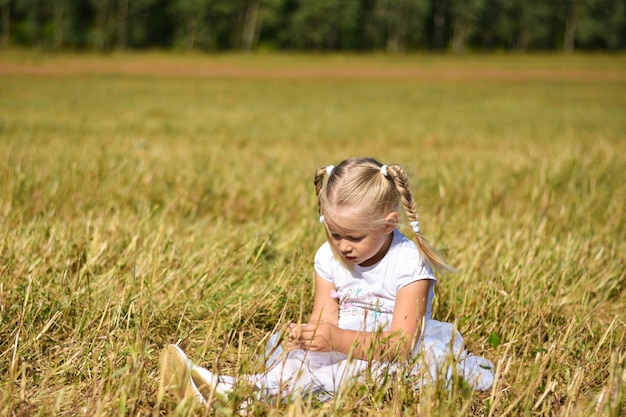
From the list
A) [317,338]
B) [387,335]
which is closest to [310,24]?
[387,335]

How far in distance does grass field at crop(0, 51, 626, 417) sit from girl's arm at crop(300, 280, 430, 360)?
0.56ft

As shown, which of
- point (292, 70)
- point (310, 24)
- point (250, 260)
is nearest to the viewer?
point (250, 260)

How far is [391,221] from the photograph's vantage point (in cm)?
247

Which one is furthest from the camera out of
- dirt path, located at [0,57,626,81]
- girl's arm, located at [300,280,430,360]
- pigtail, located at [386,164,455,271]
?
dirt path, located at [0,57,626,81]

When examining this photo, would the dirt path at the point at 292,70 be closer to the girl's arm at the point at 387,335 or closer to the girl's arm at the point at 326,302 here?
the girl's arm at the point at 326,302

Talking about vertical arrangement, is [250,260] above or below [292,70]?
below

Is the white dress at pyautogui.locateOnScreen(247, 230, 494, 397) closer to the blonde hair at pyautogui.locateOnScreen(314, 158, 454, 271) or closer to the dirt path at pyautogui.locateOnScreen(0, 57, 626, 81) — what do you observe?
the blonde hair at pyautogui.locateOnScreen(314, 158, 454, 271)

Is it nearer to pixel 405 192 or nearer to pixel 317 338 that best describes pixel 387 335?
pixel 317 338

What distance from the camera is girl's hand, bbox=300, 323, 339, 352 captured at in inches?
87.7

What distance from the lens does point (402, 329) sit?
2.35 meters

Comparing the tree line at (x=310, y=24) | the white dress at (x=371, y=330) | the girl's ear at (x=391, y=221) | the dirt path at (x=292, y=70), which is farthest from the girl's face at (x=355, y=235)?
the tree line at (x=310, y=24)

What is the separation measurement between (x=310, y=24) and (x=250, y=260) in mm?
54090

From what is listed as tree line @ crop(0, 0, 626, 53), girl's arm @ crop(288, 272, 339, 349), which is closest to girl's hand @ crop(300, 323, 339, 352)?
girl's arm @ crop(288, 272, 339, 349)

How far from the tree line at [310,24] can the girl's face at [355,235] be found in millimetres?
48916
